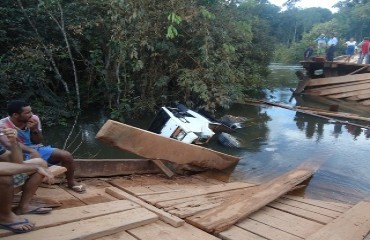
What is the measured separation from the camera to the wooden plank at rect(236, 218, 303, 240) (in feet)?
10.8

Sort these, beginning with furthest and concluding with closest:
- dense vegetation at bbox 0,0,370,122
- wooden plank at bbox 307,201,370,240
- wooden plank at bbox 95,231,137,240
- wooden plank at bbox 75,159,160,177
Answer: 1. dense vegetation at bbox 0,0,370,122
2. wooden plank at bbox 75,159,160,177
3. wooden plank at bbox 307,201,370,240
4. wooden plank at bbox 95,231,137,240

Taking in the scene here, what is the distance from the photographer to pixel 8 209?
9.32 ft

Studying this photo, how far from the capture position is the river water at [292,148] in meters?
6.77

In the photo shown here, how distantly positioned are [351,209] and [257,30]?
15963mm

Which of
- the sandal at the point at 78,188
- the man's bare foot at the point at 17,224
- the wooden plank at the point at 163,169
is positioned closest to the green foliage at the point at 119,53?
the wooden plank at the point at 163,169

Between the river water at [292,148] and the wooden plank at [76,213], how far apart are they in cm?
377

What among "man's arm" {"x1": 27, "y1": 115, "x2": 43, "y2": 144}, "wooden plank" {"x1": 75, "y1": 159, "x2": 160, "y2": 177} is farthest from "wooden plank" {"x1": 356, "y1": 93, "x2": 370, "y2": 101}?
"man's arm" {"x1": 27, "y1": 115, "x2": 43, "y2": 144}

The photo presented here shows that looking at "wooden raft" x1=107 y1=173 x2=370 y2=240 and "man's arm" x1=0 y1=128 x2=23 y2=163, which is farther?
"wooden raft" x1=107 y1=173 x2=370 y2=240

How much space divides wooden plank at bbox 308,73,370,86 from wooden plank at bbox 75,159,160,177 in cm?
1435

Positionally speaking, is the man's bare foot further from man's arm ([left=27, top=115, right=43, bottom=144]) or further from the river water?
the river water

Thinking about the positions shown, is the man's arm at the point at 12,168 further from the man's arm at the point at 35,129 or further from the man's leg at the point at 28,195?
the man's arm at the point at 35,129

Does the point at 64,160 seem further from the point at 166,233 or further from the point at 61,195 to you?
the point at 166,233

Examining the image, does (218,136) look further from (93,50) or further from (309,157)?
(93,50)

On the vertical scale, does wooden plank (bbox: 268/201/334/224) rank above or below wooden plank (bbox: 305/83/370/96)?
below
